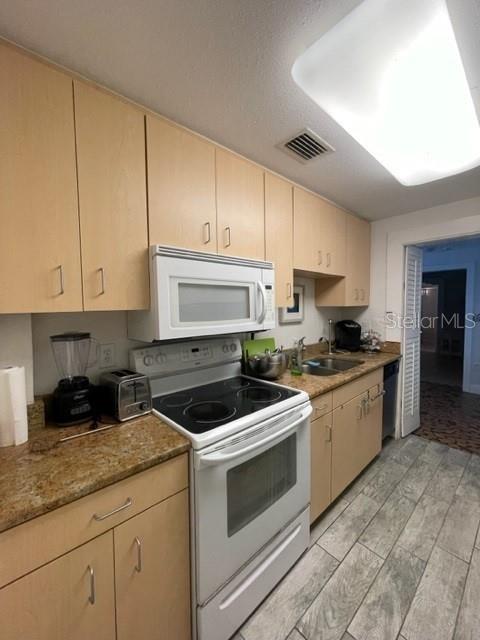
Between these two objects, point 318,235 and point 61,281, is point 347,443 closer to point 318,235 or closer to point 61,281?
point 318,235

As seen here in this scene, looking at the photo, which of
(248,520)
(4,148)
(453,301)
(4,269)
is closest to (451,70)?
(4,148)

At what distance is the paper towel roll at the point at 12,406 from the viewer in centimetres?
94

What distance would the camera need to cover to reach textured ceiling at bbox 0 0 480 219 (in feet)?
2.63

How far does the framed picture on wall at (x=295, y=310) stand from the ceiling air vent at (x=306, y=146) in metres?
1.14

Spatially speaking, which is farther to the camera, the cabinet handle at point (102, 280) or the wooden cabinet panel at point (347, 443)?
the wooden cabinet panel at point (347, 443)

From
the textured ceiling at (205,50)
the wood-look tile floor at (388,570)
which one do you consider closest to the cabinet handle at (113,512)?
the wood-look tile floor at (388,570)

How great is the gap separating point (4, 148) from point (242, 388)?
145 centimetres

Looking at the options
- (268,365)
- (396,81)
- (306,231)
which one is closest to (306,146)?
(396,81)

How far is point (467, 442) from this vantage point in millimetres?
2621

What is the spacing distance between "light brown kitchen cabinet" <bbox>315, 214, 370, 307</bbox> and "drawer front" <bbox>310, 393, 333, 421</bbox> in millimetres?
1158

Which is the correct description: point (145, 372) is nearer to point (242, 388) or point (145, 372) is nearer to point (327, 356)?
point (242, 388)

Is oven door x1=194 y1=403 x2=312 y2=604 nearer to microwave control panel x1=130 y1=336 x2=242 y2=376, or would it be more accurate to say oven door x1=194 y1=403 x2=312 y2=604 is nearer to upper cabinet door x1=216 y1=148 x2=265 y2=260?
microwave control panel x1=130 y1=336 x2=242 y2=376

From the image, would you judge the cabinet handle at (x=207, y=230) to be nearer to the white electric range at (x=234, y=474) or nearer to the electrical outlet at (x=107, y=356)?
the white electric range at (x=234, y=474)

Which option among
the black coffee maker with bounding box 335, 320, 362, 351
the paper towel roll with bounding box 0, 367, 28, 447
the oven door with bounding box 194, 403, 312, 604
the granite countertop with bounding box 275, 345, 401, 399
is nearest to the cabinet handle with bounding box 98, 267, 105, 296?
the paper towel roll with bounding box 0, 367, 28, 447
